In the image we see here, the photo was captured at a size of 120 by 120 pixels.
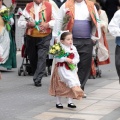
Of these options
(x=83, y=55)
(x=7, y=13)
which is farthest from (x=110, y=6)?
(x=83, y=55)

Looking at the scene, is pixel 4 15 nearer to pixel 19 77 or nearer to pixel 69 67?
pixel 19 77

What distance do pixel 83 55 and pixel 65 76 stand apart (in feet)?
3.62

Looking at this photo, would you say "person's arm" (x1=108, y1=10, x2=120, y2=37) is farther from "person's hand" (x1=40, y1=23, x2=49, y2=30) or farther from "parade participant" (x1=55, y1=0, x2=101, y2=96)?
"person's hand" (x1=40, y1=23, x2=49, y2=30)

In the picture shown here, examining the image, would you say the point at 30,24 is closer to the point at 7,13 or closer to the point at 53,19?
the point at 53,19

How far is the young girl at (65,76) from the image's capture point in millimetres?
9238

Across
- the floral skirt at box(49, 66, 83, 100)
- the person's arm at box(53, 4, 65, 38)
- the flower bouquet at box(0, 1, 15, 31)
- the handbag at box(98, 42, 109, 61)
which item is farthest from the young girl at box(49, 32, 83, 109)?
the flower bouquet at box(0, 1, 15, 31)

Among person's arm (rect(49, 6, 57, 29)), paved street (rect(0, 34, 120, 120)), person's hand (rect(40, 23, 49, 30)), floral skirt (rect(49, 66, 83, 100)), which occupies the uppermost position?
person's arm (rect(49, 6, 57, 29))

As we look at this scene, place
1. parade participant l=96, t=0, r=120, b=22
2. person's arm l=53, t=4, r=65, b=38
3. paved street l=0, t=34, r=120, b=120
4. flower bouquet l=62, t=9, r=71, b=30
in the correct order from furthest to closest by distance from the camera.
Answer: parade participant l=96, t=0, r=120, b=22 → person's arm l=53, t=4, r=65, b=38 → flower bouquet l=62, t=9, r=71, b=30 → paved street l=0, t=34, r=120, b=120

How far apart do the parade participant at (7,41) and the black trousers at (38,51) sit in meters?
1.75

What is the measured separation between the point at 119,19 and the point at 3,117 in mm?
2405

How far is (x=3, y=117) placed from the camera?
28.8 ft

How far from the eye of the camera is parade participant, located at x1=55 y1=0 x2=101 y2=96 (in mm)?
10164

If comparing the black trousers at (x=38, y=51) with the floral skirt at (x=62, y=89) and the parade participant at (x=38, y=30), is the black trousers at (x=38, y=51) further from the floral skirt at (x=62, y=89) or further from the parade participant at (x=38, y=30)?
the floral skirt at (x=62, y=89)

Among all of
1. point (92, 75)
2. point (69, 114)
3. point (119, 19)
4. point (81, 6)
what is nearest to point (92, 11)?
point (81, 6)
